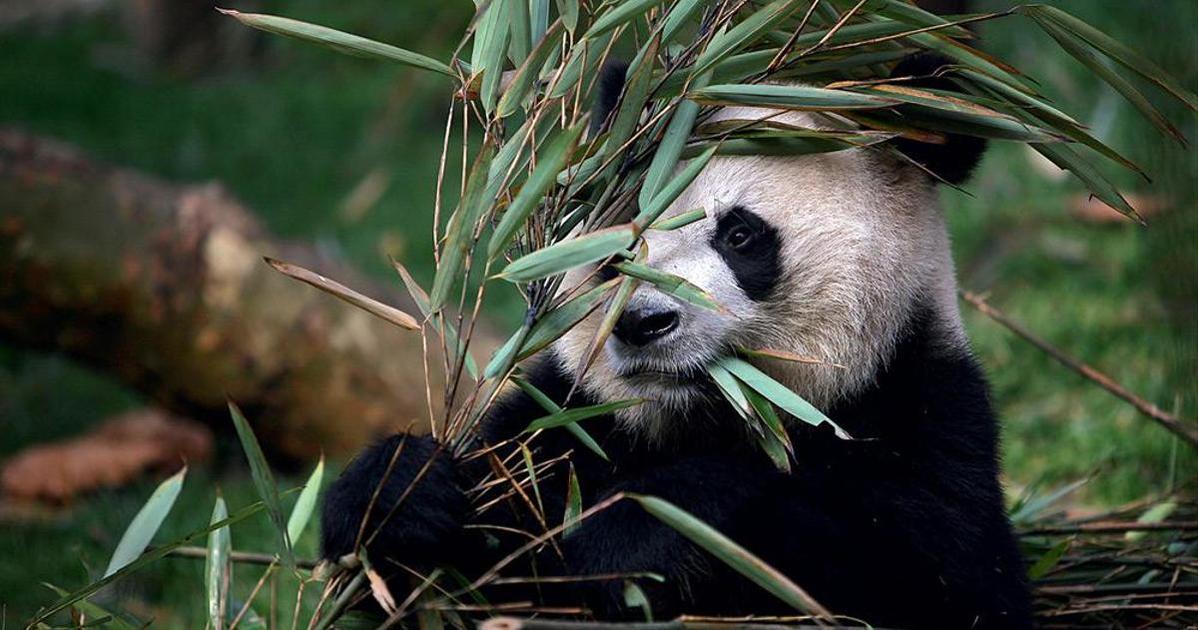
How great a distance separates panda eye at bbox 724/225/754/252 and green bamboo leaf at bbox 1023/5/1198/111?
0.73 m

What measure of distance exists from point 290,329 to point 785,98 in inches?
150

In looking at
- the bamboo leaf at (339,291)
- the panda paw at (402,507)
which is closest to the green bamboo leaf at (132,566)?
the panda paw at (402,507)

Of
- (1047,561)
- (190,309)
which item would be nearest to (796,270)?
(1047,561)

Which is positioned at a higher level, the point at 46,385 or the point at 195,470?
the point at 195,470

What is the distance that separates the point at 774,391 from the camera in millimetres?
2662

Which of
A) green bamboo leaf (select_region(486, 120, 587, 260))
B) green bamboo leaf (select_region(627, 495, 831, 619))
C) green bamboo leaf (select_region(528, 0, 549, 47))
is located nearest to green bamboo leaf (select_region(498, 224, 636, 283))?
green bamboo leaf (select_region(486, 120, 587, 260))

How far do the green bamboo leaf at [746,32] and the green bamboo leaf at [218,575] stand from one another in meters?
1.38

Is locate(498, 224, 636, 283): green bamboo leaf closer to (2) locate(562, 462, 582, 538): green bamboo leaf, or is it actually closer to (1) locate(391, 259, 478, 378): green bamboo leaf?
(1) locate(391, 259, 478, 378): green bamboo leaf

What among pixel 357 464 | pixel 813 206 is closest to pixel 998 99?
pixel 813 206

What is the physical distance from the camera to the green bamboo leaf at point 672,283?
247cm

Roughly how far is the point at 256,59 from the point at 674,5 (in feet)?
35.5

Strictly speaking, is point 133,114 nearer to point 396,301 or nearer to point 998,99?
point 396,301

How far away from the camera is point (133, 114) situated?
1116 cm

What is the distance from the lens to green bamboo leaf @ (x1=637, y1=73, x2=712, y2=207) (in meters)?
2.62
